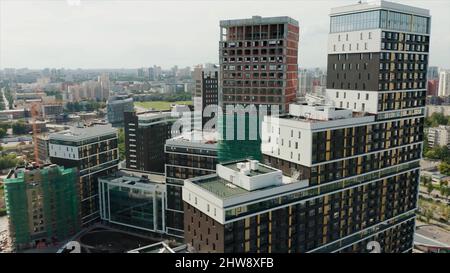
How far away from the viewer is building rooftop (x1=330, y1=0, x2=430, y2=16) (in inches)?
1023

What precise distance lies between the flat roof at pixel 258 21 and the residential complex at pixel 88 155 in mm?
20984

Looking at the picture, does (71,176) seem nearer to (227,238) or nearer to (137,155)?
(137,155)

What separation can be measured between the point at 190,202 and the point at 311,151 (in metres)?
7.75

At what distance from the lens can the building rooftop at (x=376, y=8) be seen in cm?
2598

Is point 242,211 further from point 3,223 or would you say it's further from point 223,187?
point 3,223

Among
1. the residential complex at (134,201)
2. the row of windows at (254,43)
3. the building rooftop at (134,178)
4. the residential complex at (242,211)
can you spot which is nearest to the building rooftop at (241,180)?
the residential complex at (242,211)

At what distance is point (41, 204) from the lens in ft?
131

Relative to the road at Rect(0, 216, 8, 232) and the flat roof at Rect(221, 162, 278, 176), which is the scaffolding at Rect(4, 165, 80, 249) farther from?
the flat roof at Rect(221, 162, 278, 176)

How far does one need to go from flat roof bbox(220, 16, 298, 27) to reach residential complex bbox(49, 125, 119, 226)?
20984 millimetres

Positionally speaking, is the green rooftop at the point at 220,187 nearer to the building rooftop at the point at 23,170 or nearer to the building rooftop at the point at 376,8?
the building rooftop at the point at 376,8

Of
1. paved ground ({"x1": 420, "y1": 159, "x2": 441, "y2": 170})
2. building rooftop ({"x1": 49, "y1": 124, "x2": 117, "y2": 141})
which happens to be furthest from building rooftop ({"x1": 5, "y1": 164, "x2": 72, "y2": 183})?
paved ground ({"x1": 420, "y1": 159, "x2": 441, "y2": 170})

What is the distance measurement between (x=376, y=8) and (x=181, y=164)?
23.0m

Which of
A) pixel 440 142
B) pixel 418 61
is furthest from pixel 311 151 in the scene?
pixel 440 142

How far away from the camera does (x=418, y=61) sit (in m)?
29.3
